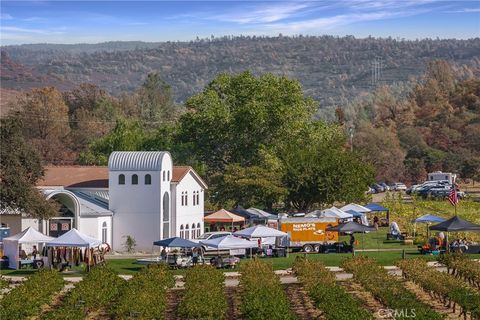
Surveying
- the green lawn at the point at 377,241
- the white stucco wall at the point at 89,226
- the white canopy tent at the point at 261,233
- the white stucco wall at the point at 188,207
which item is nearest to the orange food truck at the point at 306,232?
the white canopy tent at the point at 261,233

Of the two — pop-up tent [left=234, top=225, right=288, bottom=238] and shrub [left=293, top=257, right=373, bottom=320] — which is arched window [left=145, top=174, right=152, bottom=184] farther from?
shrub [left=293, top=257, right=373, bottom=320]

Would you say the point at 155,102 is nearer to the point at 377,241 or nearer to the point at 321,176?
the point at 321,176

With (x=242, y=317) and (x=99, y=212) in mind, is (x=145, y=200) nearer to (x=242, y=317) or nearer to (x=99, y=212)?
(x=99, y=212)

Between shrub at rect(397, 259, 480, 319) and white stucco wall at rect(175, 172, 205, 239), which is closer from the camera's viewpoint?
shrub at rect(397, 259, 480, 319)

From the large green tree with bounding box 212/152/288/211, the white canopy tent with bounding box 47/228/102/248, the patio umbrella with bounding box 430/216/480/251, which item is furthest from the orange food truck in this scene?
the large green tree with bounding box 212/152/288/211

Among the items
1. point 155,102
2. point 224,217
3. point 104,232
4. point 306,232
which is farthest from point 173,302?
point 155,102

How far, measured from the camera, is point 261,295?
32.6 m

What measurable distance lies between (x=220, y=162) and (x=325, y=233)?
87.3ft

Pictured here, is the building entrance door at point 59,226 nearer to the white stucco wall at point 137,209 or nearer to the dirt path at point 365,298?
the white stucco wall at point 137,209

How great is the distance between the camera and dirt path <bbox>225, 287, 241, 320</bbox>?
3378 cm

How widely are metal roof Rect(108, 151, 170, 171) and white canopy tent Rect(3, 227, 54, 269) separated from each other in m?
11.4

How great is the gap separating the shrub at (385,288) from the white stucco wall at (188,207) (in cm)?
1991

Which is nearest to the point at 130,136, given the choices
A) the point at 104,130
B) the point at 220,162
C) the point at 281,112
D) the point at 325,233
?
the point at 220,162

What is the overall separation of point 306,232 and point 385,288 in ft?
69.8
